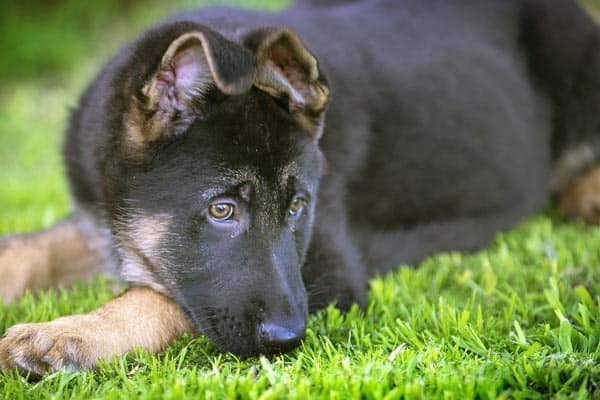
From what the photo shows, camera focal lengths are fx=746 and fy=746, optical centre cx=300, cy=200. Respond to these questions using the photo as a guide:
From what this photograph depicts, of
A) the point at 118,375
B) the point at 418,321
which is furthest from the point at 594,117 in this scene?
the point at 118,375

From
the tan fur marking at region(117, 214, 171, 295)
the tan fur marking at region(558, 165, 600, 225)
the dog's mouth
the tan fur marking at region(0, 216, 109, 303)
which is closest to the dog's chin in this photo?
the dog's mouth

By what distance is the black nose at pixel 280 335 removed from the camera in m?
2.72

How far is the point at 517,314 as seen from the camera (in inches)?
131

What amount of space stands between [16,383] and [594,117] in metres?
4.23

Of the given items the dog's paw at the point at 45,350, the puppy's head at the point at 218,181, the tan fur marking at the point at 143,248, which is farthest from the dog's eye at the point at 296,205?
the dog's paw at the point at 45,350

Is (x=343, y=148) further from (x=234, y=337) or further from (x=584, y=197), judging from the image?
(x=584, y=197)

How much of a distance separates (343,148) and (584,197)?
2086 millimetres

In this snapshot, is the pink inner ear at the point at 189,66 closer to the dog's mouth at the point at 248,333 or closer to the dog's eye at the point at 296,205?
the dog's eye at the point at 296,205

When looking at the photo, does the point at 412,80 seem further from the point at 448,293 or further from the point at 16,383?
the point at 16,383

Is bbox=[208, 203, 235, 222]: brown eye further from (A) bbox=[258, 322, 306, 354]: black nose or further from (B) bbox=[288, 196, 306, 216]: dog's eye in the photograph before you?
(A) bbox=[258, 322, 306, 354]: black nose

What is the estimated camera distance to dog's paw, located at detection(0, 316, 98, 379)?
270 centimetres

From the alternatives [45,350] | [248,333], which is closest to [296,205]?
[248,333]

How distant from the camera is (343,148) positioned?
12.8ft

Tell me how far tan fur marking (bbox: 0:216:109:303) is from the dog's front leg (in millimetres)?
804
